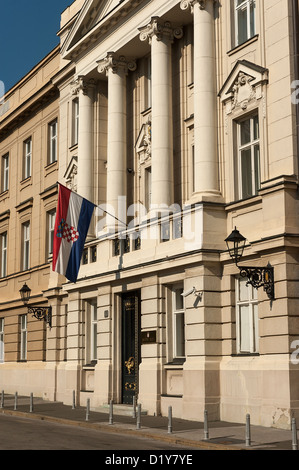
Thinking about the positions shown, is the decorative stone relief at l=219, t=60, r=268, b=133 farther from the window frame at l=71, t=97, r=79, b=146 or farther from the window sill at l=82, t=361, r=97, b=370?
the window frame at l=71, t=97, r=79, b=146

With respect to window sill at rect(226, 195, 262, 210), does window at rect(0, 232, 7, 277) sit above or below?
above

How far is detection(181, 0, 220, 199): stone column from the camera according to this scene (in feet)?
76.9

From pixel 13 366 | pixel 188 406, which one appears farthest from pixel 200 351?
pixel 13 366

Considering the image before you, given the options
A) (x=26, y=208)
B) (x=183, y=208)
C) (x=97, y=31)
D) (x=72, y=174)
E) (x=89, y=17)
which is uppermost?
(x=89, y=17)

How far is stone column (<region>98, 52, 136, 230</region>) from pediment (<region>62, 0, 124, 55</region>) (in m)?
1.86

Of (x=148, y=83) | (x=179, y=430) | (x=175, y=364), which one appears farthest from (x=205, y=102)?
(x=179, y=430)

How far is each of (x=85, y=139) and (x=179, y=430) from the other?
1535 centimetres

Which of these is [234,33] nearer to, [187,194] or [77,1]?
[187,194]

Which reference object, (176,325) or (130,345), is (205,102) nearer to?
(176,325)

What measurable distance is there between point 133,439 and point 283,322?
4939 mm

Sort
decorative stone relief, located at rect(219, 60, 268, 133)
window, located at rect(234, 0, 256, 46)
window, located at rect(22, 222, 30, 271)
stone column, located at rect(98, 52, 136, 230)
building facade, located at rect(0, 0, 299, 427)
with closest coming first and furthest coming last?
1. building facade, located at rect(0, 0, 299, 427)
2. decorative stone relief, located at rect(219, 60, 268, 133)
3. window, located at rect(234, 0, 256, 46)
4. stone column, located at rect(98, 52, 136, 230)
5. window, located at rect(22, 222, 30, 271)

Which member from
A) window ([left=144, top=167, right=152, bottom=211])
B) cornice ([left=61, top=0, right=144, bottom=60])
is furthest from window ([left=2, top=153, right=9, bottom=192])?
window ([left=144, top=167, right=152, bottom=211])

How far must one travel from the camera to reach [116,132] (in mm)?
29281

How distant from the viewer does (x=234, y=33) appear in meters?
23.8
